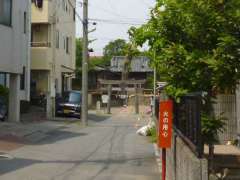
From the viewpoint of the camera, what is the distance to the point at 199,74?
32.8 ft

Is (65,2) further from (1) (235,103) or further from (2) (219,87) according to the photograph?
(2) (219,87)

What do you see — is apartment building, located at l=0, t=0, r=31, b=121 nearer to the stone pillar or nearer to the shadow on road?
the stone pillar

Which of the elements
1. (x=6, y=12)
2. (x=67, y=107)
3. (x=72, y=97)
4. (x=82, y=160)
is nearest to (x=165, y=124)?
(x=82, y=160)

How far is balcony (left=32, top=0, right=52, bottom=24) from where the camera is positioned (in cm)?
4350

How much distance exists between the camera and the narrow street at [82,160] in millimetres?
13891

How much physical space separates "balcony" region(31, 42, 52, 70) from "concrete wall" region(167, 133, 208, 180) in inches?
1274

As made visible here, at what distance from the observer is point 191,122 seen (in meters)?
9.52

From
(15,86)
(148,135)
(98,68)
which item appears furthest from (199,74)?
(98,68)

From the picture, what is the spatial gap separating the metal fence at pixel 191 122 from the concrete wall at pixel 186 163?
0.11m

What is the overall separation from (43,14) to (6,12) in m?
15.6

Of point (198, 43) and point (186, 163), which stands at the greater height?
point (198, 43)

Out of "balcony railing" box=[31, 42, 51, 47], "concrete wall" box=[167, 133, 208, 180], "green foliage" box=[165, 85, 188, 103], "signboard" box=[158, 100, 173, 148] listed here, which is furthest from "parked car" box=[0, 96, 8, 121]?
"signboard" box=[158, 100, 173, 148]

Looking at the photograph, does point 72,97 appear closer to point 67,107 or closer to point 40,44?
point 67,107

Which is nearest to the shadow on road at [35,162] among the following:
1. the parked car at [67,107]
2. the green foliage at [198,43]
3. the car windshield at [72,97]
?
the green foliage at [198,43]
